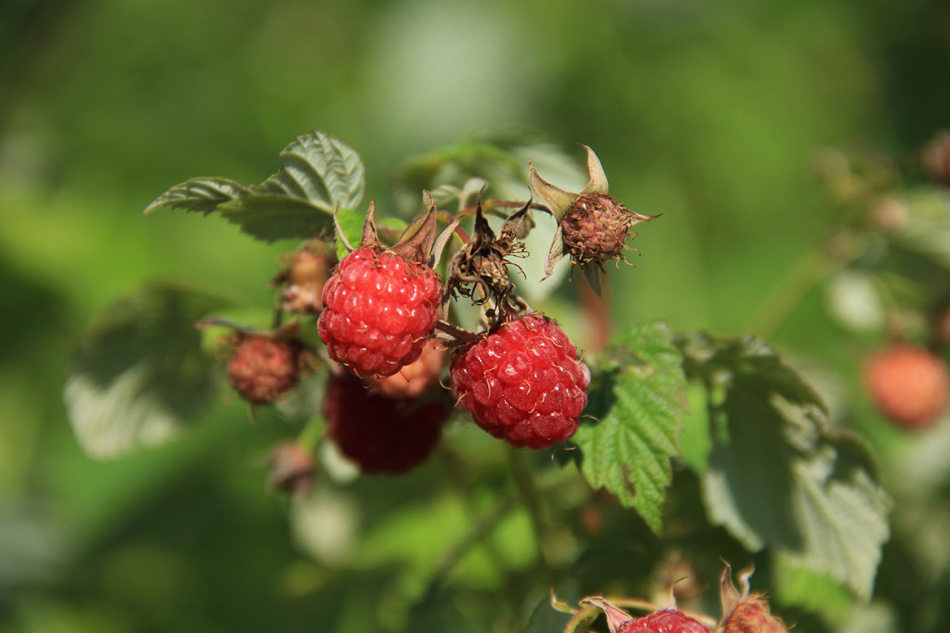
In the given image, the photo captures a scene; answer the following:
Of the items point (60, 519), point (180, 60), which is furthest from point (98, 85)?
point (60, 519)

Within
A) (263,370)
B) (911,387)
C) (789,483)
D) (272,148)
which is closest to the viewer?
(263,370)

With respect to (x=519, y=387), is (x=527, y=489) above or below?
below

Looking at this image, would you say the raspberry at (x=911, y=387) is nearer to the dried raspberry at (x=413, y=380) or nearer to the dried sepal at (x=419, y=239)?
the dried raspberry at (x=413, y=380)

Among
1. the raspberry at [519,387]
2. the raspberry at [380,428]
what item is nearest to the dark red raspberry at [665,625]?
the raspberry at [519,387]

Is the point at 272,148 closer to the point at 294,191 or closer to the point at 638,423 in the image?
the point at 294,191

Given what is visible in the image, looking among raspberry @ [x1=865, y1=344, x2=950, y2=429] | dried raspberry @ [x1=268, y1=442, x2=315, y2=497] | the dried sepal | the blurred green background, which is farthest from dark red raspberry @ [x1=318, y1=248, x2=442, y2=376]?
raspberry @ [x1=865, y1=344, x2=950, y2=429]

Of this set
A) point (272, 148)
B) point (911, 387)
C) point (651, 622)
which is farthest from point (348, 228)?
point (272, 148)
